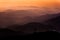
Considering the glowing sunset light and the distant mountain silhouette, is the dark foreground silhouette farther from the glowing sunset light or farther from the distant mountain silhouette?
the glowing sunset light

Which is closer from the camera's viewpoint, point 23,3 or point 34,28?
point 34,28

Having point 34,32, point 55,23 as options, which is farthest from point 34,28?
point 55,23

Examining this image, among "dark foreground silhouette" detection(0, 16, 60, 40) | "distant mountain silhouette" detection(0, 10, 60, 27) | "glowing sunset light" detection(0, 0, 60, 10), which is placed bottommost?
"dark foreground silhouette" detection(0, 16, 60, 40)

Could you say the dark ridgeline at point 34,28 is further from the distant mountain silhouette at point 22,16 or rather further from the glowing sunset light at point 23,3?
the glowing sunset light at point 23,3

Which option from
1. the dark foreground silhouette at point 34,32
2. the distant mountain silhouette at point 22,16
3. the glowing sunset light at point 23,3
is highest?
the glowing sunset light at point 23,3

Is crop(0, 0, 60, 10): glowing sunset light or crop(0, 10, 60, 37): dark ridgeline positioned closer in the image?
crop(0, 10, 60, 37): dark ridgeline

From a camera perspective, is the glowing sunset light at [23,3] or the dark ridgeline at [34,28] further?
the glowing sunset light at [23,3]

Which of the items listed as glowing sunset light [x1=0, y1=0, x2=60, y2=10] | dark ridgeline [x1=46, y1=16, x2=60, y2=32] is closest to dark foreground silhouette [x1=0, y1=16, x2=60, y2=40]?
dark ridgeline [x1=46, y1=16, x2=60, y2=32]

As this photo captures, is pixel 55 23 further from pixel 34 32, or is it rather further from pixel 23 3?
pixel 23 3

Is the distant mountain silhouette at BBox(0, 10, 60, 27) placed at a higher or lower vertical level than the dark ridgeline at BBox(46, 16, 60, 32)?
higher

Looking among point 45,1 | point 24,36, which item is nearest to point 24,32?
point 24,36

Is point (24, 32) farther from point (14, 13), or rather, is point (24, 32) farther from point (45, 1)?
point (45, 1)

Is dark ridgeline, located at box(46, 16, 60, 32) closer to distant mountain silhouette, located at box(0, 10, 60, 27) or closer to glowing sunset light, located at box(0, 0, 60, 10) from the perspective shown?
distant mountain silhouette, located at box(0, 10, 60, 27)

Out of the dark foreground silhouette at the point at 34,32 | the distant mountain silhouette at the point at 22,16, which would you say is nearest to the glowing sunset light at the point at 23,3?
the distant mountain silhouette at the point at 22,16
